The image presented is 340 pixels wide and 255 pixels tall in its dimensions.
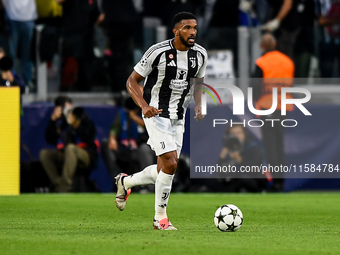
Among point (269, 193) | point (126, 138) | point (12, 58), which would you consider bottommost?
point (269, 193)

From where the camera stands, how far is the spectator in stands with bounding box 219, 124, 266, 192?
39.2 ft

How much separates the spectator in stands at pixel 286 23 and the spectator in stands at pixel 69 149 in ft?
13.7

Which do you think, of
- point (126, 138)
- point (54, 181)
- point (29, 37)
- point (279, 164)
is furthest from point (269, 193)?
point (29, 37)

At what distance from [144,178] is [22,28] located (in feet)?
23.4

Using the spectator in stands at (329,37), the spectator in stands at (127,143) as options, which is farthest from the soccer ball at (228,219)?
the spectator in stands at (329,37)

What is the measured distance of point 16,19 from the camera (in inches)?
540

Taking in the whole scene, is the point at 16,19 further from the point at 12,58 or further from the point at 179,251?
the point at 179,251

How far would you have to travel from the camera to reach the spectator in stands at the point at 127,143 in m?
12.6

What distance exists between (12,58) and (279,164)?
5.39 meters

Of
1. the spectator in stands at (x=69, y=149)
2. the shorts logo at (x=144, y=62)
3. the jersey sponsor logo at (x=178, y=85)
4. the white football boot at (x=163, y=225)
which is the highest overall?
the shorts logo at (x=144, y=62)

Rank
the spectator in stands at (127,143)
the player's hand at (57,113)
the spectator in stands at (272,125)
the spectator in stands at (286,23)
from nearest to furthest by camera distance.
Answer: the spectator in stands at (272,125) < the spectator in stands at (127,143) < the player's hand at (57,113) < the spectator in stands at (286,23)

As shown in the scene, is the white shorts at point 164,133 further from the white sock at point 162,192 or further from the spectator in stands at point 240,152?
the spectator in stands at point 240,152

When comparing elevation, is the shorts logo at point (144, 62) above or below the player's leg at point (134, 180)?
above

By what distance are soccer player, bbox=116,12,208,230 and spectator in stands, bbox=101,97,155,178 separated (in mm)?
5113
